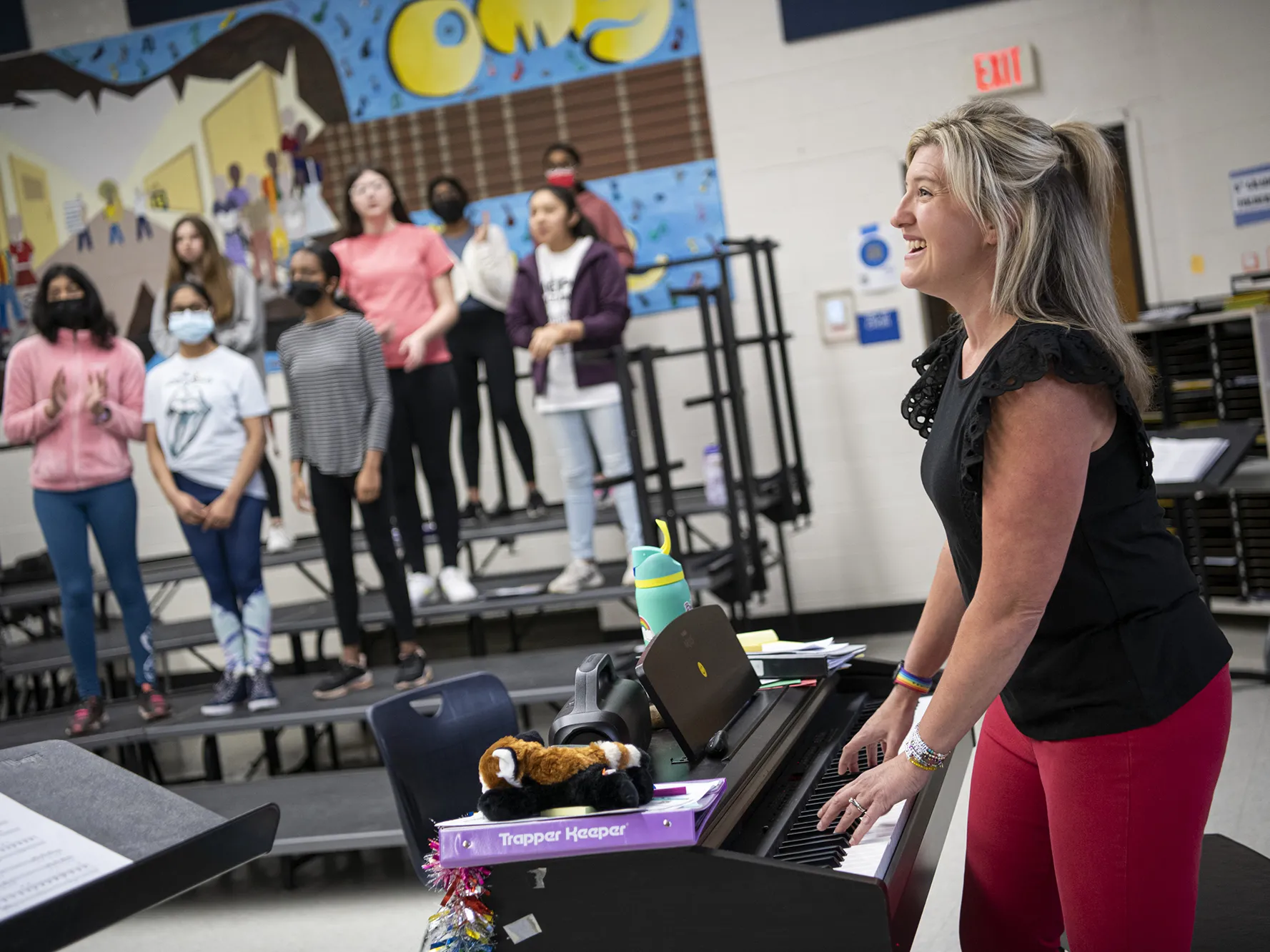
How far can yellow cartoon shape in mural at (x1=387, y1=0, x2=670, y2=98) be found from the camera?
5.69m

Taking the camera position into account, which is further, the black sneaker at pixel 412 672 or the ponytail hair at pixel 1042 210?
the black sneaker at pixel 412 672

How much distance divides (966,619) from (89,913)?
36.9 inches

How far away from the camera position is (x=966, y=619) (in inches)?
52.8

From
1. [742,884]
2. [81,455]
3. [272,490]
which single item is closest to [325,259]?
[81,455]

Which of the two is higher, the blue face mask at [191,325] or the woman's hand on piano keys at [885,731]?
the blue face mask at [191,325]

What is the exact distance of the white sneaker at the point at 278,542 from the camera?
5609 millimetres

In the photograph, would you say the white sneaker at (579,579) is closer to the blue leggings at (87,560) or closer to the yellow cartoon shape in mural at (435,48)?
the blue leggings at (87,560)

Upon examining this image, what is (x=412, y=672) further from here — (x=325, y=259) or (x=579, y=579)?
(x=325, y=259)

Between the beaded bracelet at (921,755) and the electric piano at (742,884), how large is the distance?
0.38 feet

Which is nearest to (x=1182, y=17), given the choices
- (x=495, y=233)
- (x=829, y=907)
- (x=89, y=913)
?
(x=495, y=233)

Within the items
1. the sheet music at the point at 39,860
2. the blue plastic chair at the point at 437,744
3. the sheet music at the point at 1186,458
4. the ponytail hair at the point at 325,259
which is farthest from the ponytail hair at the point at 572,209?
the sheet music at the point at 39,860

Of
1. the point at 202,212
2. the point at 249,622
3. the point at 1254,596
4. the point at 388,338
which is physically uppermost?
the point at 202,212

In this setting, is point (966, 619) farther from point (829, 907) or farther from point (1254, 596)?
A: point (1254, 596)

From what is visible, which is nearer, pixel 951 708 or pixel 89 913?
pixel 89 913
